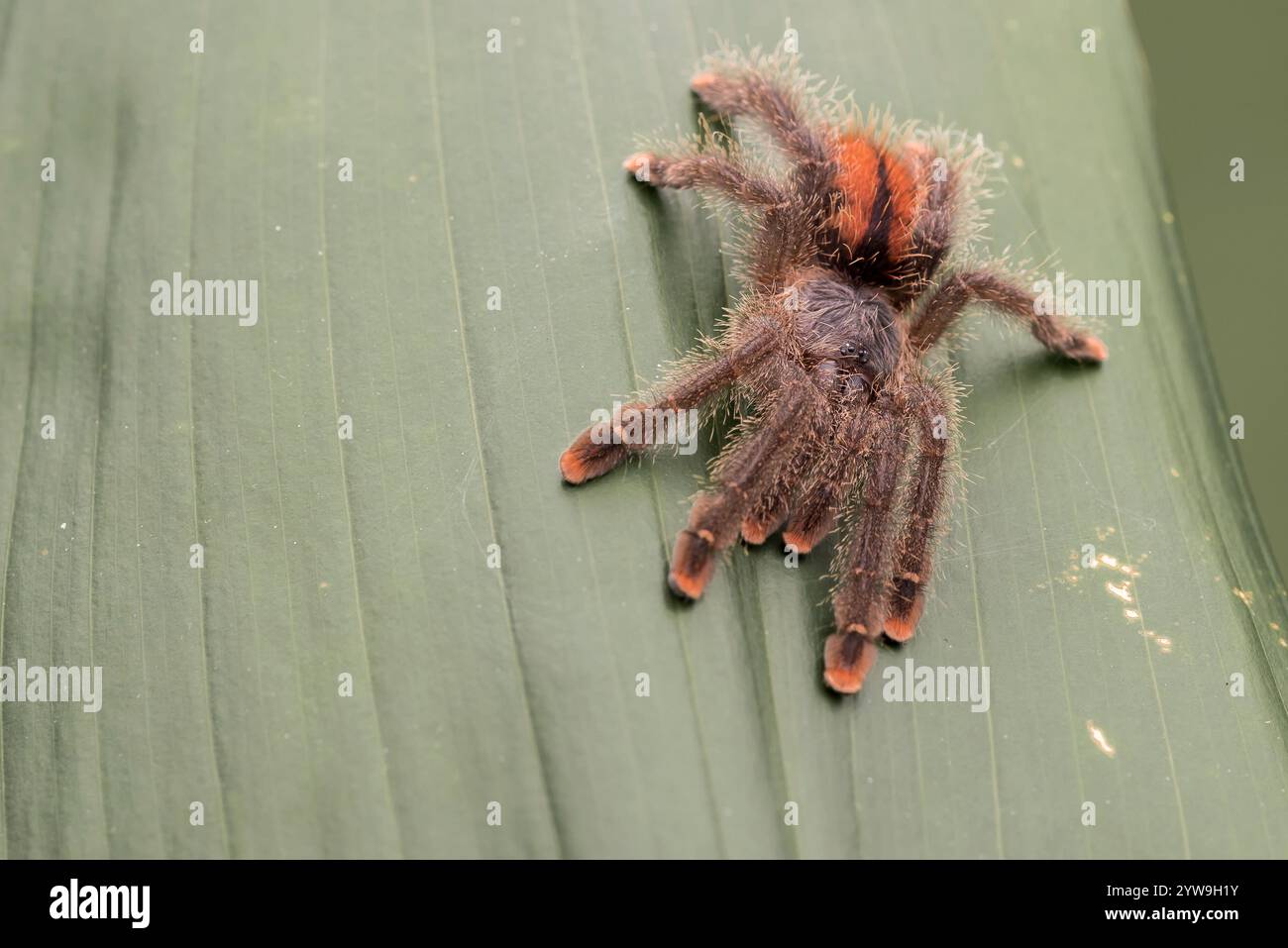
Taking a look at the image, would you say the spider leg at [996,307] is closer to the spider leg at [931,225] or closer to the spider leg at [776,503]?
the spider leg at [931,225]

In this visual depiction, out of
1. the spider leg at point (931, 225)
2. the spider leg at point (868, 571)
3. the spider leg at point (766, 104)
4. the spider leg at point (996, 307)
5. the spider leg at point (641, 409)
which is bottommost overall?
the spider leg at point (868, 571)

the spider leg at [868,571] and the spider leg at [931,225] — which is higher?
the spider leg at [931,225]

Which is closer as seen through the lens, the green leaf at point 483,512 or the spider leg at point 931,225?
the green leaf at point 483,512

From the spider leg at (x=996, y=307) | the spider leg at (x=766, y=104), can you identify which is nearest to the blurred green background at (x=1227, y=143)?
the spider leg at (x=996, y=307)

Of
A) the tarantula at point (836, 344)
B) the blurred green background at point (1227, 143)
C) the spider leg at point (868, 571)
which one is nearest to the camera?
the spider leg at point (868, 571)

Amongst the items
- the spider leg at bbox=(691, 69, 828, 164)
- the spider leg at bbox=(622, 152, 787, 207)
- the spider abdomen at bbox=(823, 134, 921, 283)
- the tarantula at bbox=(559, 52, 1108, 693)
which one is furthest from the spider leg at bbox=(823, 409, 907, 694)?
the spider leg at bbox=(691, 69, 828, 164)

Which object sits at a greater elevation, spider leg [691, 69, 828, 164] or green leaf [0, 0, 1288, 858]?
spider leg [691, 69, 828, 164]

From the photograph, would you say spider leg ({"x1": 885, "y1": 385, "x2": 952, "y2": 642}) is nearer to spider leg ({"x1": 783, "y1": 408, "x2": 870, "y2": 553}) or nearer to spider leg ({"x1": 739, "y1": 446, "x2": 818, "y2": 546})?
spider leg ({"x1": 783, "y1": 408, "x2": 870, "y2": 553})
